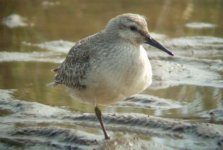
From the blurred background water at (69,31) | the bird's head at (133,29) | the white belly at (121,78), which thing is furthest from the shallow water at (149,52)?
the bird's head at (133,29)

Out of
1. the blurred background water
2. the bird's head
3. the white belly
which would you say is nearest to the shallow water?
the blurred background water

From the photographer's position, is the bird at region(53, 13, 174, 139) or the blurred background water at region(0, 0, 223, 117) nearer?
the bird at region(53, 13, 174, 139)

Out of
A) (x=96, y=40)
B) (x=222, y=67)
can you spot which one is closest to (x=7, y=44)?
(x=222, y=67)

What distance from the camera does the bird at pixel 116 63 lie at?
763cm

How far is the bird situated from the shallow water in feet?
2.28

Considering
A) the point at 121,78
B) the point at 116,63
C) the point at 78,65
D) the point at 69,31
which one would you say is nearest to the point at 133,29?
the point at 116,63

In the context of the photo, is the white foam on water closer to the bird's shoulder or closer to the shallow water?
the shallow water

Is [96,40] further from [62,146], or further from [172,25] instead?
[172,25]

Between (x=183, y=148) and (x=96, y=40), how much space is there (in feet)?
5.42

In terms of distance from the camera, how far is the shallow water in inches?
372

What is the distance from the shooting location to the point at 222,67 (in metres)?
11.0

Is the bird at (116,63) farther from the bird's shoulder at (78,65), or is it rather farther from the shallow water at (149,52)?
the shallow water at (149,52)

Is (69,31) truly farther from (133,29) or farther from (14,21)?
(133,29)

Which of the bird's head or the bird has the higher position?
the bird's head
